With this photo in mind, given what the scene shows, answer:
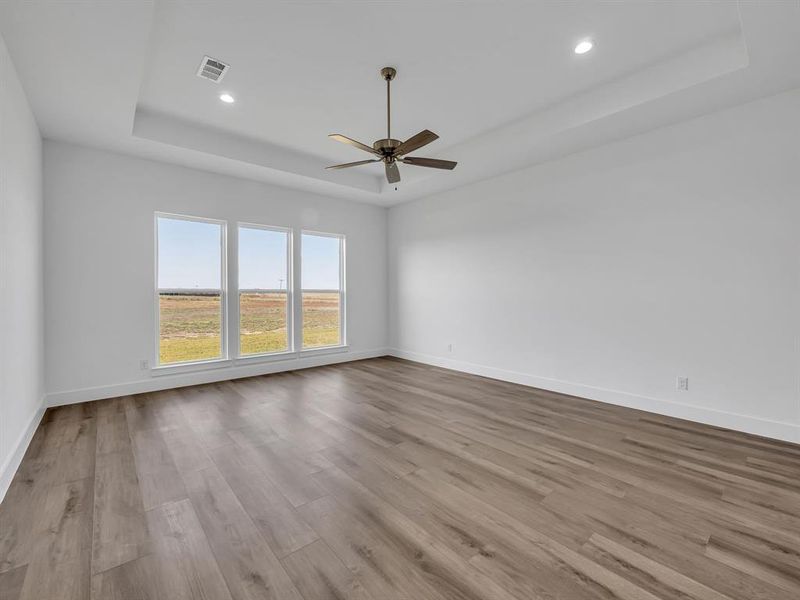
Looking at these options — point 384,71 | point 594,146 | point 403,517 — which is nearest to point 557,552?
point 403,517

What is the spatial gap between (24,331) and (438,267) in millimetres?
4856

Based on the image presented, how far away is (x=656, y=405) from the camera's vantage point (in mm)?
3650

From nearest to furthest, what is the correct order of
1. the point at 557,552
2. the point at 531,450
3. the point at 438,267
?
the point at 557,552, the point at 531,450, the point at 438,267

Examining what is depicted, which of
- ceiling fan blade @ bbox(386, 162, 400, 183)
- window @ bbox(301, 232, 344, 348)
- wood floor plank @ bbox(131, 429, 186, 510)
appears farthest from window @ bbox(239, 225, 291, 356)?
ceiling fan blade @ bbox(386, 162, 400, 183)

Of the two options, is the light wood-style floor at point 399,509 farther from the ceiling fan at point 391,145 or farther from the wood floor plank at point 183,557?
the ceiling fan at point 391,145

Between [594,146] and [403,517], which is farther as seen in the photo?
[594,146]

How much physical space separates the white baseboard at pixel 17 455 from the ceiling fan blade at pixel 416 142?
11.4 feet

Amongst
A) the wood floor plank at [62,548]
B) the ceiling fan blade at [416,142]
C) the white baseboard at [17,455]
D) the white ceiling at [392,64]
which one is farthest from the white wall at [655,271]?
the white baseboard at [17,455]

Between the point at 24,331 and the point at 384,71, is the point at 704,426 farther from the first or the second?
the point at 24,331

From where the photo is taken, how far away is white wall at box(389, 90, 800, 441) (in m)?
3.04

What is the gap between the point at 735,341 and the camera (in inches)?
127

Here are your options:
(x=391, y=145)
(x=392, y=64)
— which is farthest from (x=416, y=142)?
(x=392, y=64)

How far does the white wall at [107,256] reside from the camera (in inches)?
154

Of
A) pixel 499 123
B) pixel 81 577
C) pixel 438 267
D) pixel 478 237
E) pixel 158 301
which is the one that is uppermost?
pixel 499 123
